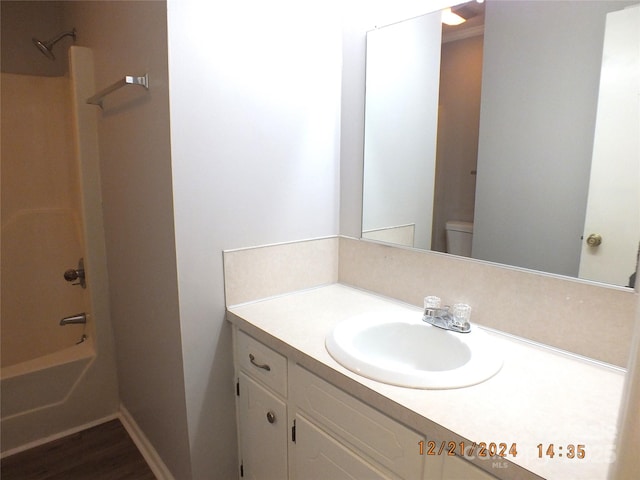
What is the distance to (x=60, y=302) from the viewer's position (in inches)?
91.0

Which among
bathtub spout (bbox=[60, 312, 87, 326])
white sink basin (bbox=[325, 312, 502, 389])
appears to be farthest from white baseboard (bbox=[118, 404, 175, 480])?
white sink basin (bbox=[325, 312, 502, 389])

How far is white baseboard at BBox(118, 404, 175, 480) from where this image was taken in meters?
1.65

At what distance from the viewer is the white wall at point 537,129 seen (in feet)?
3.40

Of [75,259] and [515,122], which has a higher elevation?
[515,122]

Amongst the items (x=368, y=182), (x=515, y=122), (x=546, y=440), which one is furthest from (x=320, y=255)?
(x=546, y=440)

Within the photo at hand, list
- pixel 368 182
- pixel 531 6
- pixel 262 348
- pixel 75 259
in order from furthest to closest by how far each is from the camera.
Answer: pixel 75 259 < pixel 368 182 < pixel 262 348 < pixel 531 6

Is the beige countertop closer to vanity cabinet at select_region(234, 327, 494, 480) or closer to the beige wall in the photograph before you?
vanity cabinet at select_region(234, 327, 494, 480)

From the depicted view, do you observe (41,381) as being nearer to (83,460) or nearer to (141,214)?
(83,460)

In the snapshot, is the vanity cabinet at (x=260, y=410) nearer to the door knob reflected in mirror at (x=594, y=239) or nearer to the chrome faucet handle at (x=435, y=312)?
the chrome faucet handle at (x=435, y=312)

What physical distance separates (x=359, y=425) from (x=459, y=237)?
2.29 ft

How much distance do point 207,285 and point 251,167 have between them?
44cm

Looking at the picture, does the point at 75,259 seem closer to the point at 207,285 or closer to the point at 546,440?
the point at 207,285

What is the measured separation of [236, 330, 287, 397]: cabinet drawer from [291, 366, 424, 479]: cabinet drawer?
6cm

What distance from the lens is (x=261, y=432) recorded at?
1.35 meters
